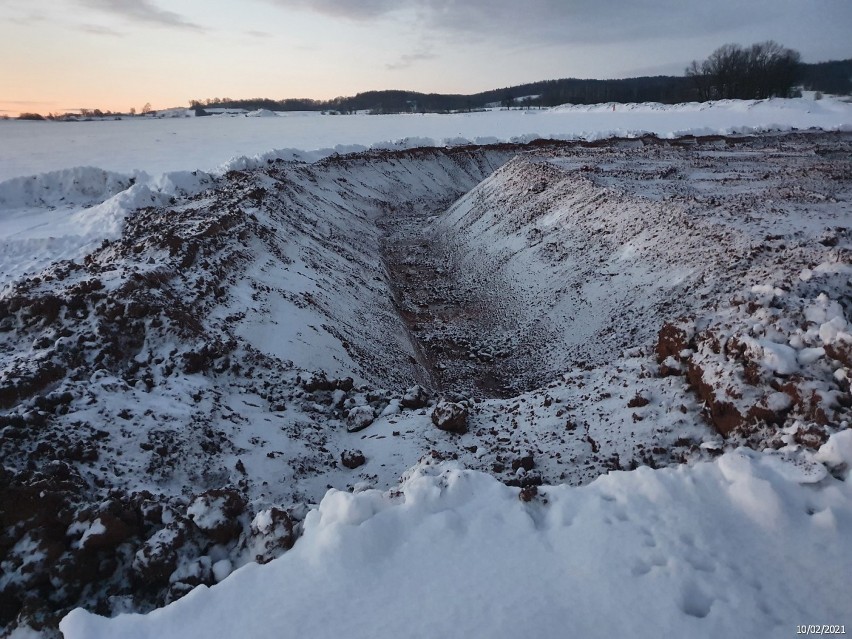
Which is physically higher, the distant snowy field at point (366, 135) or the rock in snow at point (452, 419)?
the distant snowy field at point (366, 135)

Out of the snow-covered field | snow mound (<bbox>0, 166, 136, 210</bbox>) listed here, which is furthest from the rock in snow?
snow mound (<bbox>0, 166, 136, 210</bbox>)

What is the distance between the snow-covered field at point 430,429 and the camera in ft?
12.0

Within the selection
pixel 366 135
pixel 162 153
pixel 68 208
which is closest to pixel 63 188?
pixel 68 208

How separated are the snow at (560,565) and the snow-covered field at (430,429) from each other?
0.06 feet

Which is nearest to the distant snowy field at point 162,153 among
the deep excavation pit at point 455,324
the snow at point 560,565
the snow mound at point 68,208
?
the snow mound at point 68,208

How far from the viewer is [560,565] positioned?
3.79 m

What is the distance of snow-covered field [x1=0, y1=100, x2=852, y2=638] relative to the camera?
3.65 metres

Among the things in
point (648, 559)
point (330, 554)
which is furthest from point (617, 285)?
point (330, 554)

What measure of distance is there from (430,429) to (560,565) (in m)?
3.50

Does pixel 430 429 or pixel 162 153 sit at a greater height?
pixel 162 153

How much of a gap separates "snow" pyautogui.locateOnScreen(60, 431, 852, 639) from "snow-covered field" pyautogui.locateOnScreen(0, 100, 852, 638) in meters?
0.02

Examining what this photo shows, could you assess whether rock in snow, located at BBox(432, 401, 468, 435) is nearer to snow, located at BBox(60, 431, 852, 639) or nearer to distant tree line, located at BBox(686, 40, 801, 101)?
snow, located at BBox(60, 431, 852, 639)

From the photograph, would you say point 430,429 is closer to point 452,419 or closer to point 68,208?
point 452,419

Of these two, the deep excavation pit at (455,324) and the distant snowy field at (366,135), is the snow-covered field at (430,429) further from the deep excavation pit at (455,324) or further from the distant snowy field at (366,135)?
the distant snowy field at (366,135)
